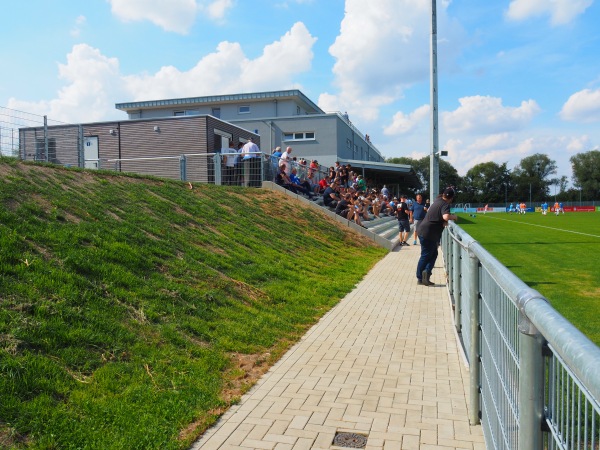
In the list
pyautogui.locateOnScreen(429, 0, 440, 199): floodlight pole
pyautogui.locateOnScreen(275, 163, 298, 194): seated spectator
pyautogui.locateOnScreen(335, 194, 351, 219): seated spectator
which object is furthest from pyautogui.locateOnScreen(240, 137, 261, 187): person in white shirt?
pyautogui.locateOnScreen(429, 0, 440, 199): floodlight pole

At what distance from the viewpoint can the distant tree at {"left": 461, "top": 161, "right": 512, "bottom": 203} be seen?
4961 inches

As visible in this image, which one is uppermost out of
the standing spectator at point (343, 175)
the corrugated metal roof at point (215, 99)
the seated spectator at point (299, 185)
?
the corrugated metal roof at point (215, 99)

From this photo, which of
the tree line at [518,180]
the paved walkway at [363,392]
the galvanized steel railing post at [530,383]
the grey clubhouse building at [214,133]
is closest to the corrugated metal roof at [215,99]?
the grey clubhouse building at [214,133]

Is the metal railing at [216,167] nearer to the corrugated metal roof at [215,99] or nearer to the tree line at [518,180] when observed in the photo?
the corrugated metal roof at [215,99]

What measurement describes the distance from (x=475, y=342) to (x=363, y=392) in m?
1.31

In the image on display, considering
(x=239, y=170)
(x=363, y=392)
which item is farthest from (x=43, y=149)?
(x=363, y=392)

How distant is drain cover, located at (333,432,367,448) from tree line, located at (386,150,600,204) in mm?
121003

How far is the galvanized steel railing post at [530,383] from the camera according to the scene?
5.99ft

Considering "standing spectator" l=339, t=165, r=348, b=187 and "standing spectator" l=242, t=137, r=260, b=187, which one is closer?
"standing spectator" l=242, t=137, r=260, b=187

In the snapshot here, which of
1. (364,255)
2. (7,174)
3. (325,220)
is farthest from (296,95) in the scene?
Result: (7,174)

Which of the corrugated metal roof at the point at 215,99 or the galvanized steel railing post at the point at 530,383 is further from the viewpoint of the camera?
the corrugated metal roof at the point at 215,99

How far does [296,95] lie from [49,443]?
138 ft

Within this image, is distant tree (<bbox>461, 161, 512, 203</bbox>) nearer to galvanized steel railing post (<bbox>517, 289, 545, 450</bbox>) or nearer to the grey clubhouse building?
the grey clubhouse building

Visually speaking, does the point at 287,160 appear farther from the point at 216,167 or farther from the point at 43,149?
the point at 43,149
